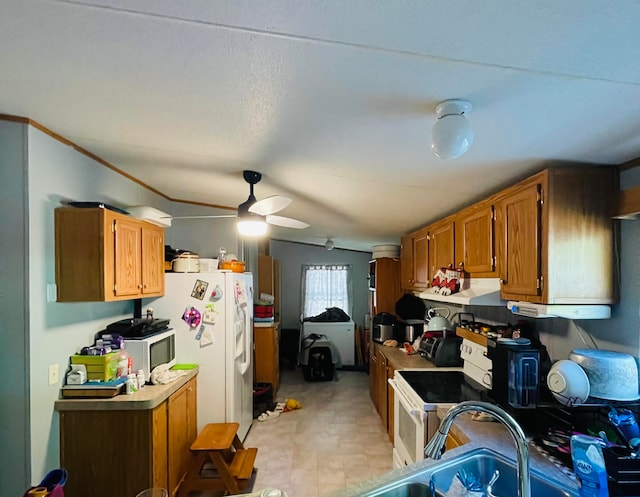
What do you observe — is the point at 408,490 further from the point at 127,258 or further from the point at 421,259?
the point at 421,259

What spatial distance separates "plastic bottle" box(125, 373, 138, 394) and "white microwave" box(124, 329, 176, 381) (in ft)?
0.42

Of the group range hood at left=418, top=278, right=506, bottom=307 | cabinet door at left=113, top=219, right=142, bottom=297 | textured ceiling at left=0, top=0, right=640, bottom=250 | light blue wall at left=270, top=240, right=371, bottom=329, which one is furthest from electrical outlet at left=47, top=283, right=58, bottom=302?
light blue wall at left=270, top=240, right=371, bottom=329

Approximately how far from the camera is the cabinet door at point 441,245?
2924 mm

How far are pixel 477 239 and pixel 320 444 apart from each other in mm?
2466

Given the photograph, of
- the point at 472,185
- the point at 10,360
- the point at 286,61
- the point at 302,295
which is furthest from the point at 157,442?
the point at 302,295

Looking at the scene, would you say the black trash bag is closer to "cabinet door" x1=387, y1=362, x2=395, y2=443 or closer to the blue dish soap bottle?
"cabinet door" x1=387, y1=362, x2=395, y2=443

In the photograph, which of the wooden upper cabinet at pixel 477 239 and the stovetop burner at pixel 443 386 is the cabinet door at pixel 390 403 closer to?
the stovetop burner at pixel 443 386

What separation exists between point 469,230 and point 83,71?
2324 mm

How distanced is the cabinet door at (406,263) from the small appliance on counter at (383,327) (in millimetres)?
440

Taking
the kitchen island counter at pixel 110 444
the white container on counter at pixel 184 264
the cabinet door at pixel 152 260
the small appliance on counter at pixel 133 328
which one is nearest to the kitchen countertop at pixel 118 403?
the kitchen island counter at pixel 110 444

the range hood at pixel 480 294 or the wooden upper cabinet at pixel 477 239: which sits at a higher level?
the wooden upper cabinet at pixel 477 239

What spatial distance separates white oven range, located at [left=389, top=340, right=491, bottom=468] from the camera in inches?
82.6

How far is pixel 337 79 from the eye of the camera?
3.97 feet

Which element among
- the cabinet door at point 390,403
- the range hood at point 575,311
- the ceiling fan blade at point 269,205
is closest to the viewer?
the range hood at point 575,311
